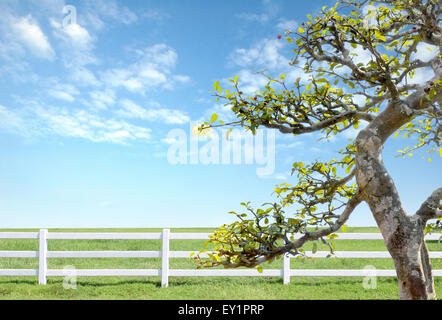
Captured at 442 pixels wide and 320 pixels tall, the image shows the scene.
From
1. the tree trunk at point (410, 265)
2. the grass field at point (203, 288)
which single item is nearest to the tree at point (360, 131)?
the tree trunk at point (410, 265)

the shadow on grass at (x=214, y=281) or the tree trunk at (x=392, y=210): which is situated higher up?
the tree trunk at (x=392, y=210)

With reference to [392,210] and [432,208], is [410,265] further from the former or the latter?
[432,208]

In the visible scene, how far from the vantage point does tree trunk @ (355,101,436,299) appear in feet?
9.80

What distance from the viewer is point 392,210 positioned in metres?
3.04

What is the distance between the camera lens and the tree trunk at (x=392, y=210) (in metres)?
2.99

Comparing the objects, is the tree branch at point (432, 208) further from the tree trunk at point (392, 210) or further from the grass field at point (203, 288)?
the grass field at point (203, 288)

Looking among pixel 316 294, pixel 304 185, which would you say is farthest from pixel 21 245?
pixel 304 185

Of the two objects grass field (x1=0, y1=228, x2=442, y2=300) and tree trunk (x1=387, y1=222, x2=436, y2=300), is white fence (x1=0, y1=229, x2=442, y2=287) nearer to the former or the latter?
grass field (x1=0, y1=228, x2=442, y2=300)

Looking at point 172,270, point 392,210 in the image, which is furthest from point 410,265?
point 172,270

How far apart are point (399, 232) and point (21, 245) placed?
15.0 meters

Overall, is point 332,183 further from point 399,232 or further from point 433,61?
point 433,61

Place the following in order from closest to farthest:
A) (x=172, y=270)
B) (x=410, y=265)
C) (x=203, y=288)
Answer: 1. (x=410, y=265)
2. (x=203, y=288)
3. (x=172, y=270)

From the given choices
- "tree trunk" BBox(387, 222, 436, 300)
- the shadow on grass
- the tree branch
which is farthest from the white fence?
"tree trunk" BBox(387, 222, 436, 300)

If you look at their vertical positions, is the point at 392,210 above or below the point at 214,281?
above
